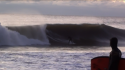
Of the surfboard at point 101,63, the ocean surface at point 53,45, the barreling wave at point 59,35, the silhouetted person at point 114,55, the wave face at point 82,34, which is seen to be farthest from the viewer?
the wave face at point 82,34

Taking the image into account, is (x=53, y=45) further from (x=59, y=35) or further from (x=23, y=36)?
(x=59, y=35)

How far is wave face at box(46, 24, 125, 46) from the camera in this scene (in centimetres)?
2709

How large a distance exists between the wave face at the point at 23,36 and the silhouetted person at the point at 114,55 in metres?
17.5

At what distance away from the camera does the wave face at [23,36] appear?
76.3 feet

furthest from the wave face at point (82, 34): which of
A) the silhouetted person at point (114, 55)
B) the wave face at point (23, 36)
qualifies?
the silhouetted person at point (114, 55)

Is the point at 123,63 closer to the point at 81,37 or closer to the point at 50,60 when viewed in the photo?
the point at 50,60

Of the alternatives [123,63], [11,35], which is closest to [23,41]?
[11,35]

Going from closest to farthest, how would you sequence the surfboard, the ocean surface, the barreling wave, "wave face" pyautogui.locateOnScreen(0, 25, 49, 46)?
the surfboard < the ocean surface < "wave face" pyautogui.locateOnScreen(0, 25, 49, 46) < the barreling wave

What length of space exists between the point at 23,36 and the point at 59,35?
15.6ft

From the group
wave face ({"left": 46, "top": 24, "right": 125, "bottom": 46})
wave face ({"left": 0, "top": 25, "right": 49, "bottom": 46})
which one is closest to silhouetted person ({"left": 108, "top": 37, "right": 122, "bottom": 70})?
wave face ({"left": 0, "top": 25, "right": 49, "bottom": 46})

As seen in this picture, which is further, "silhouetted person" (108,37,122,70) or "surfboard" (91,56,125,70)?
"surfboard" (91,56,125,70)

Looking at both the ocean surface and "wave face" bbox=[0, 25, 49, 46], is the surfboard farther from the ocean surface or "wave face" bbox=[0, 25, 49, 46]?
"wave face" bbox=[0, 25, 49, 46]

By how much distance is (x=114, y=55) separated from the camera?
5391mm

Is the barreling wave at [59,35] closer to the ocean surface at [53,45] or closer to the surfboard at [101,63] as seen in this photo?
the ocean surface at [53,45]
